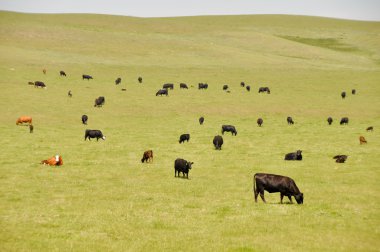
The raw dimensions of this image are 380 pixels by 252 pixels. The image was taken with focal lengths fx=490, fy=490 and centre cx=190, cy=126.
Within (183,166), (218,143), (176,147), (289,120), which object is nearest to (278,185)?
(183,166)

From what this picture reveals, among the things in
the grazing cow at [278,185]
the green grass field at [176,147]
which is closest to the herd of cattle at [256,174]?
the grazing cow at [278,185]

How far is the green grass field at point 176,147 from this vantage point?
14.6m

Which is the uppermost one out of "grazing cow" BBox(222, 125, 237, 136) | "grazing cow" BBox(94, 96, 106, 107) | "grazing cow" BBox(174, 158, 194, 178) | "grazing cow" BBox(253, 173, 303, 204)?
"grazing cow" BBox(94, 96, 106, 107)

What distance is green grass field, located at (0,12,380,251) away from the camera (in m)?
14.6

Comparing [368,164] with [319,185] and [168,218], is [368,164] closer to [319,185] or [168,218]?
[319,185]

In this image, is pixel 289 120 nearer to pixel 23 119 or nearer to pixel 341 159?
pixel 341 159

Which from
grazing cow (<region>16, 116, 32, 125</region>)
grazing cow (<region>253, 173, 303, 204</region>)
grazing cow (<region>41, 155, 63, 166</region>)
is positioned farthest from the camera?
grazing cow (<region>16, 116, 32, 125</region>)

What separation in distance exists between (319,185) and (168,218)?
8.49 m

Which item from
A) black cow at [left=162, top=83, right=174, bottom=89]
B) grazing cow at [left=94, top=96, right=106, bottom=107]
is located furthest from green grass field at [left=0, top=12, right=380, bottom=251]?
black cow at [left=162, top=83, right=174, bottom=89]

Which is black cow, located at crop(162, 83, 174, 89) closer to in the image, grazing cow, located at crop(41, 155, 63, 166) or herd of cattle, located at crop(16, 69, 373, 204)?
herd of cattle, located at crop(16, 69, 373, 204)

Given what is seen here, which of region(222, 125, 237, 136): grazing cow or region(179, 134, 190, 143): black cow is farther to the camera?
region(222, 125, 237, 136): grazing cow

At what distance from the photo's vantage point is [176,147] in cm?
3117

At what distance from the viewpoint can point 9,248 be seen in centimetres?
1278

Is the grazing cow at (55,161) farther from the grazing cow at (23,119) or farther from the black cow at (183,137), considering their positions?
the grazing cow at (23,119)
